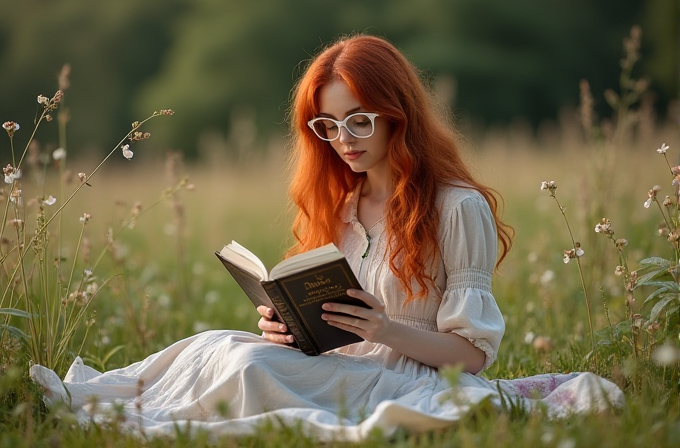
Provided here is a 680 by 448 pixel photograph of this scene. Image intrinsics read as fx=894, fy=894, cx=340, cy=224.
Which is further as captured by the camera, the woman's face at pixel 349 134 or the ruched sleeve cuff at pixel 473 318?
the woman's face at pixel 349 134

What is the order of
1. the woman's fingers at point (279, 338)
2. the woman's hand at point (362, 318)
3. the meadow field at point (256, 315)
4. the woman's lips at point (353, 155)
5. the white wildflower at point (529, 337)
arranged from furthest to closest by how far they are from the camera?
the white wildflower at point (529, 337)
the woman's lips at point (353, 155)
the woman's fingers at point (279, 338)
the woman's hand at point (362, 318)
the meadow field at point (256, 315)

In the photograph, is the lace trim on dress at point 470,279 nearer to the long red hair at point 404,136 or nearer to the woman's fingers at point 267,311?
the long red hair at point 404,136

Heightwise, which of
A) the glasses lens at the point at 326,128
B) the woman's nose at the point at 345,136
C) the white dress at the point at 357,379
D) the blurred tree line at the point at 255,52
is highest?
the blurred tree line at the point at 255,52

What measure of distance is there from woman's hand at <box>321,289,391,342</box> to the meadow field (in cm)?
33

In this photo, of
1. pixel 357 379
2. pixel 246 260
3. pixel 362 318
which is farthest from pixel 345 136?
pixel 357 379

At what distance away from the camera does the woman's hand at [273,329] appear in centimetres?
281

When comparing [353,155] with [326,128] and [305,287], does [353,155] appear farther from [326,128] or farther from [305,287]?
[305,287]

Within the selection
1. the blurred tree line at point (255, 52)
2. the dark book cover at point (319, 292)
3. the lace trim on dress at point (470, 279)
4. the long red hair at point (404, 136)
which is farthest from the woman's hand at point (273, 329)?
the blurred tree line at point (255, 52)

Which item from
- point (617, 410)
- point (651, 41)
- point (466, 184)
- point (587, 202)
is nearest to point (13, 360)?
point (466, 184)

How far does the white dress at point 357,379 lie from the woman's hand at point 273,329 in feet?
0.13

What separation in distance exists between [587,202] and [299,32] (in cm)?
2414

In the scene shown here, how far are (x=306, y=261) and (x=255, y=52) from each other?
26872 millimetres

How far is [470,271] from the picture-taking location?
9.13 ft

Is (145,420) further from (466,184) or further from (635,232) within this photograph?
(635,232)
